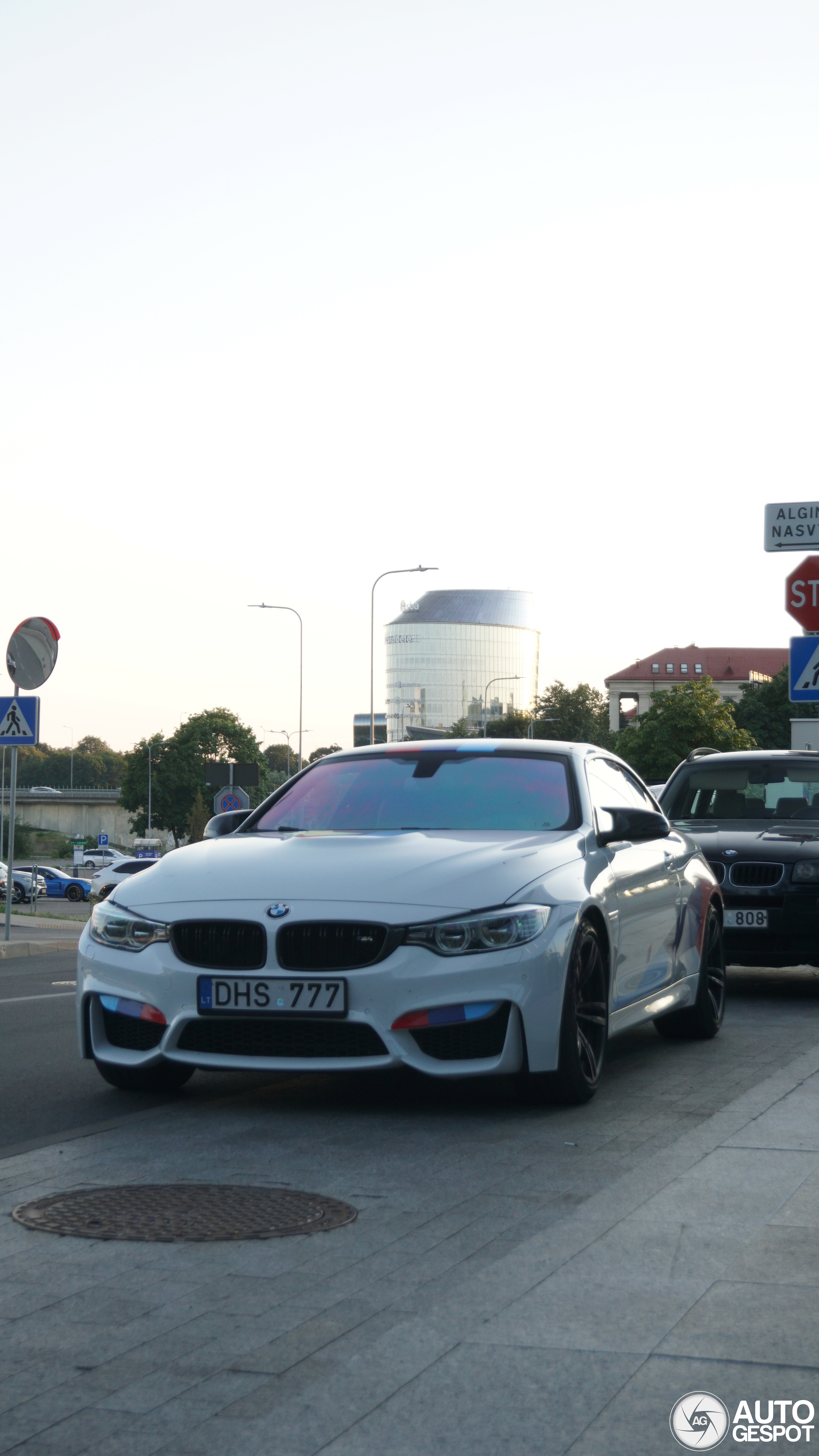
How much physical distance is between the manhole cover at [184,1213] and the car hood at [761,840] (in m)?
5.80

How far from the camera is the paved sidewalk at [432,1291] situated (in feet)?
9.13

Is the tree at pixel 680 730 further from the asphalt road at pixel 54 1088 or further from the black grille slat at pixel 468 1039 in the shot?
the black grille slat at pixel 468 1039

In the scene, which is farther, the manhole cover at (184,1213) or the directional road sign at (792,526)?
the directional road sign at (792,526)

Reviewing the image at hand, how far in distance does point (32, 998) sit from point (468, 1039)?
6429 millimetres

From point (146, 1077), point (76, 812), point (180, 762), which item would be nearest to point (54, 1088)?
point (146, 1077)

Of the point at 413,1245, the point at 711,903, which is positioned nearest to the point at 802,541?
the point at 711,903

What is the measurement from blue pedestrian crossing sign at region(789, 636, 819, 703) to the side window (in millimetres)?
6738

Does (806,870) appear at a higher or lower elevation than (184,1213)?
higher

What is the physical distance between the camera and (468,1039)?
18.0 ft

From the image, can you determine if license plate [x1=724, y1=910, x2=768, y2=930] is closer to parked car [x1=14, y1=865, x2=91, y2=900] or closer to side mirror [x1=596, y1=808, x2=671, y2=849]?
side mirror [x1=596, y1=808, x2=671, y2=849]

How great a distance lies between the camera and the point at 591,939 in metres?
6.00

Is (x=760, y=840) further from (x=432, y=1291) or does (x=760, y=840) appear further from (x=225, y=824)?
(x=432, y=1291)

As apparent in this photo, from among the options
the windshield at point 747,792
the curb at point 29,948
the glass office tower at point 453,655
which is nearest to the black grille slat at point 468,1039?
the windshield at point 747,792

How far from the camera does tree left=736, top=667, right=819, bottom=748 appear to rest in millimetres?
93438
